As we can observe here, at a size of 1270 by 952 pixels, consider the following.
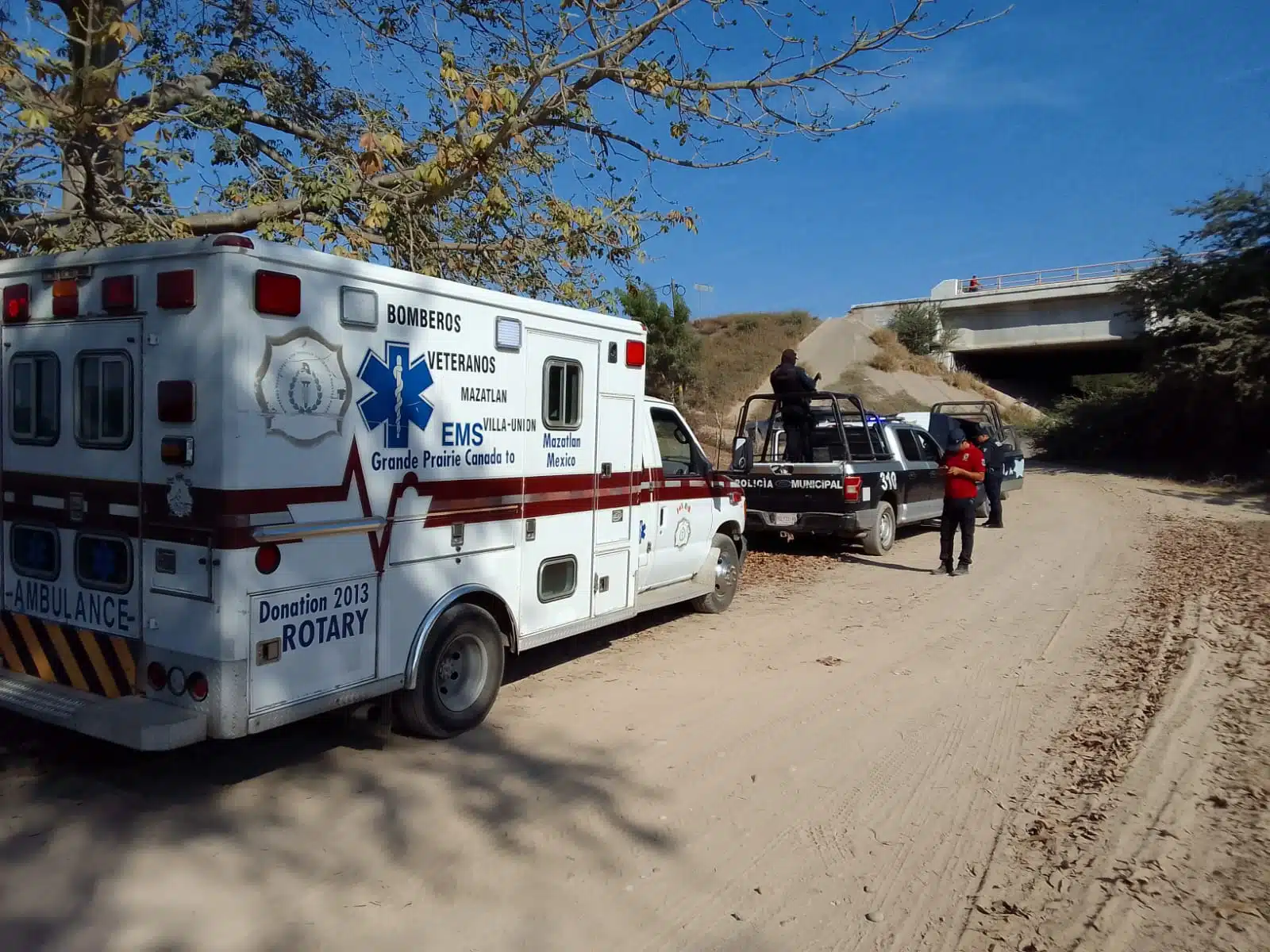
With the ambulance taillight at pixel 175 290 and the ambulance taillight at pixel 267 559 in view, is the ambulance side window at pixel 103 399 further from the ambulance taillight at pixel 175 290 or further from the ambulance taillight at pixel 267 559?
the ambulance taillight at pixel 267 559

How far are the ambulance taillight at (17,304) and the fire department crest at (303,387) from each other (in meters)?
1.73

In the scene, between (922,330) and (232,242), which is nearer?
(232,242)

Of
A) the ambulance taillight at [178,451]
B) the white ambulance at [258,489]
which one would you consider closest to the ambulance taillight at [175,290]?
the white ambulance at [258,489]

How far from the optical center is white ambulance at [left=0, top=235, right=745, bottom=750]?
446cm

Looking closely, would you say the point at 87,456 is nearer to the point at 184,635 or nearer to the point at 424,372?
the point at 184,635

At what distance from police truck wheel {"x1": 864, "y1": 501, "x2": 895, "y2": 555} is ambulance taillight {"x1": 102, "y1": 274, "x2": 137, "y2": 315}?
990cm

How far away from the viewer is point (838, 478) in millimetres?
12234

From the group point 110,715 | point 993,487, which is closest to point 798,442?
point 993,487

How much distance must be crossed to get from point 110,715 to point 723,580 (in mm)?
6002

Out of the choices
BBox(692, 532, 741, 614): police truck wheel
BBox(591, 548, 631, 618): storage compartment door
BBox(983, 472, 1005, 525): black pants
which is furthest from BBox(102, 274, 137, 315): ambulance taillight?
BBox(983, 472, 1005, 525): black pants

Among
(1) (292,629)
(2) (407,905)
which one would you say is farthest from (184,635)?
(2) (407,905)

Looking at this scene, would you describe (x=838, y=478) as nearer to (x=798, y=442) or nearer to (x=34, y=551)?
(x=798, y=442)

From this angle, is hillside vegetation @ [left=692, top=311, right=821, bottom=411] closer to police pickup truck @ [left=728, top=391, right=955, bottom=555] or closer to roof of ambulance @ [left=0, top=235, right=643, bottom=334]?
police pickup truck @ [left=728, top=391, right=955, bottom=555]

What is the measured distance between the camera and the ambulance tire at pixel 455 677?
18.1ft
